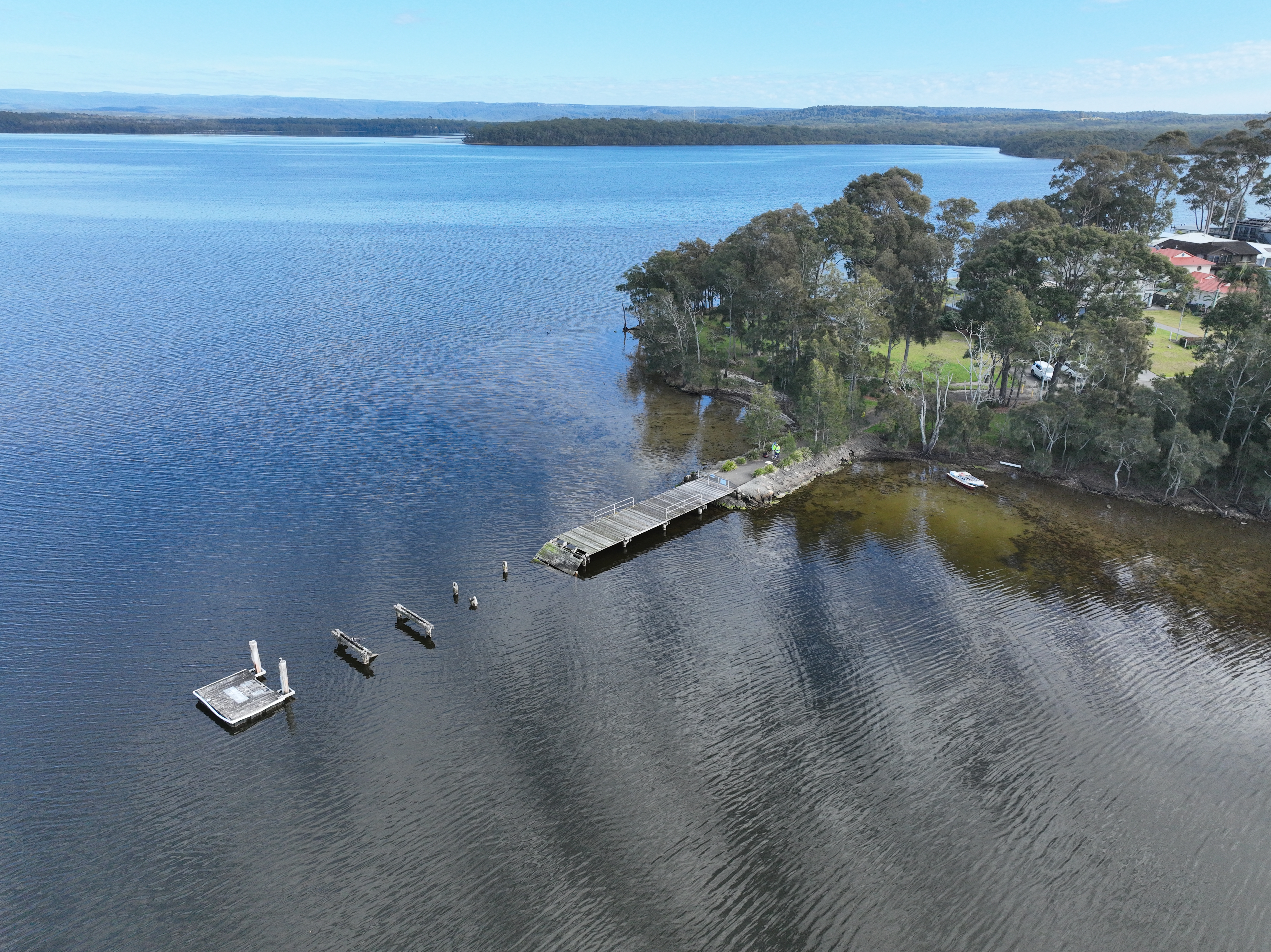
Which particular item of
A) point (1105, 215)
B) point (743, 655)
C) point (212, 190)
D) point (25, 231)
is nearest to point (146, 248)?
point (25, 231)

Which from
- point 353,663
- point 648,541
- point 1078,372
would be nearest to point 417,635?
point 353,663

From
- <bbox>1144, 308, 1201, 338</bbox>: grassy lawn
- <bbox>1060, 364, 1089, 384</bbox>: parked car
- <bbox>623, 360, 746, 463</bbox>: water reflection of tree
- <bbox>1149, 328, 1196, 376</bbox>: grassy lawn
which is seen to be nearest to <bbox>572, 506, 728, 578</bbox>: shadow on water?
<bbox>623, 360, 746, 463</bbox>: water reflection of tree

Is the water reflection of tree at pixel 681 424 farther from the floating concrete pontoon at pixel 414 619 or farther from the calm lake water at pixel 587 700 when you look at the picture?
the floating concrete pontoon at pixel 414 619

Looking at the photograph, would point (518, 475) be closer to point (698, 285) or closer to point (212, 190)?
point (698, 285)

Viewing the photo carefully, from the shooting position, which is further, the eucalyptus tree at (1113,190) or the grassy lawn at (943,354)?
the eucalyptus tree at (1113,190)

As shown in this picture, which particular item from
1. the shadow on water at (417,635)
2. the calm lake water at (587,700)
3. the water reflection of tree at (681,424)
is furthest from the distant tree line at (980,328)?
the shadow on water at (417,635)

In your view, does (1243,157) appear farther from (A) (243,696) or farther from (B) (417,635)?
(A) (243,696)
